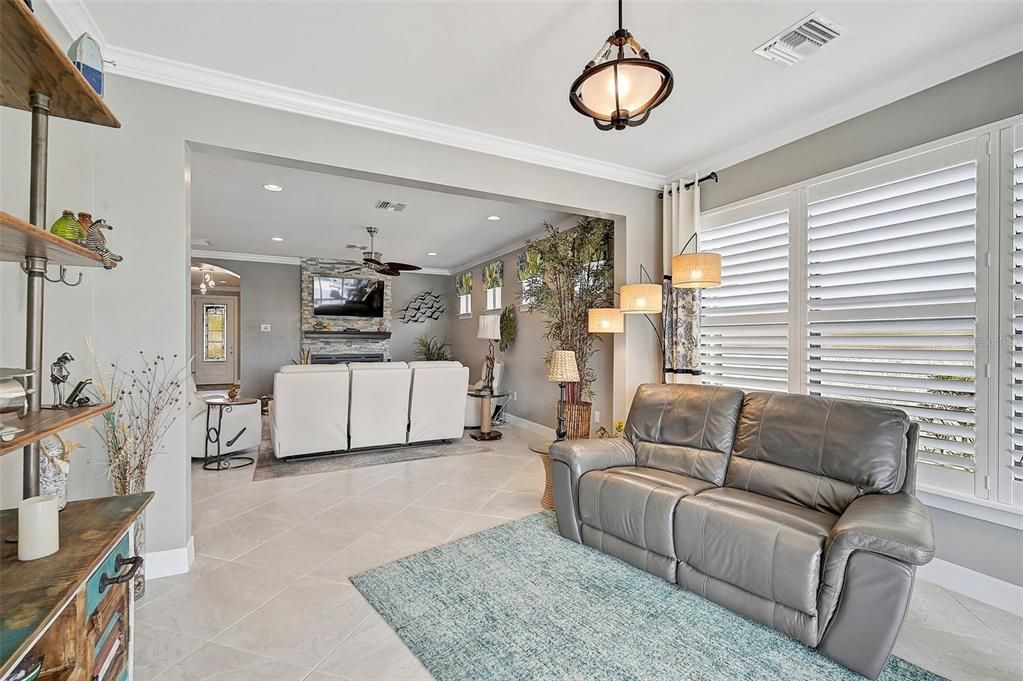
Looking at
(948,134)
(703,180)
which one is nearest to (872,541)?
(948,134)

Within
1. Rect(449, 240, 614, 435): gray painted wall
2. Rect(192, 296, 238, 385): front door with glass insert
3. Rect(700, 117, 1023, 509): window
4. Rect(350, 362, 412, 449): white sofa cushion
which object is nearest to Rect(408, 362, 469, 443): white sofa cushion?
Rect(350, 362, 412, 449): white sofa cushion

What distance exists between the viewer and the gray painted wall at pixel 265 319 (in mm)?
8312

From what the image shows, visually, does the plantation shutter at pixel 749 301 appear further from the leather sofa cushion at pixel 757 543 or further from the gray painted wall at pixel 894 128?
the leather sofa cushion at pixel 757 543

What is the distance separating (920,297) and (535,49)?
8.42 ft

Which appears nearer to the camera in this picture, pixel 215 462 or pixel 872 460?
pixel 872 460

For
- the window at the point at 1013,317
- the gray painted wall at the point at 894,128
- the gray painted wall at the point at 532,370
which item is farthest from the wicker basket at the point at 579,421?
the window at the point at 1013,317

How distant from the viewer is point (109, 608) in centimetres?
129

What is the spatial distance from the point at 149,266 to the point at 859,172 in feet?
14.1

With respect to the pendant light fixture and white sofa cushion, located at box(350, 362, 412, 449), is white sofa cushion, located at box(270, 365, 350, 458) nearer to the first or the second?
white sofa cushion, located at box(350, 362, 412, 449)

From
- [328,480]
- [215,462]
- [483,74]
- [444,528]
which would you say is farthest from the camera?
[215,462]

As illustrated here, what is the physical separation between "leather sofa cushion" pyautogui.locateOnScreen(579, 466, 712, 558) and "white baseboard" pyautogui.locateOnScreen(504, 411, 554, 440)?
315 cm

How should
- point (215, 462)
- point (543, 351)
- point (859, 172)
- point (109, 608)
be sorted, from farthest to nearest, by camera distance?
point (543, 351), point (215, 462), point (859, 172), point (109, 608)

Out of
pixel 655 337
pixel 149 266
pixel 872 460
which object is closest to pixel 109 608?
pixel 149 266

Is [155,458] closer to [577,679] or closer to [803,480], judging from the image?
[577,679]
